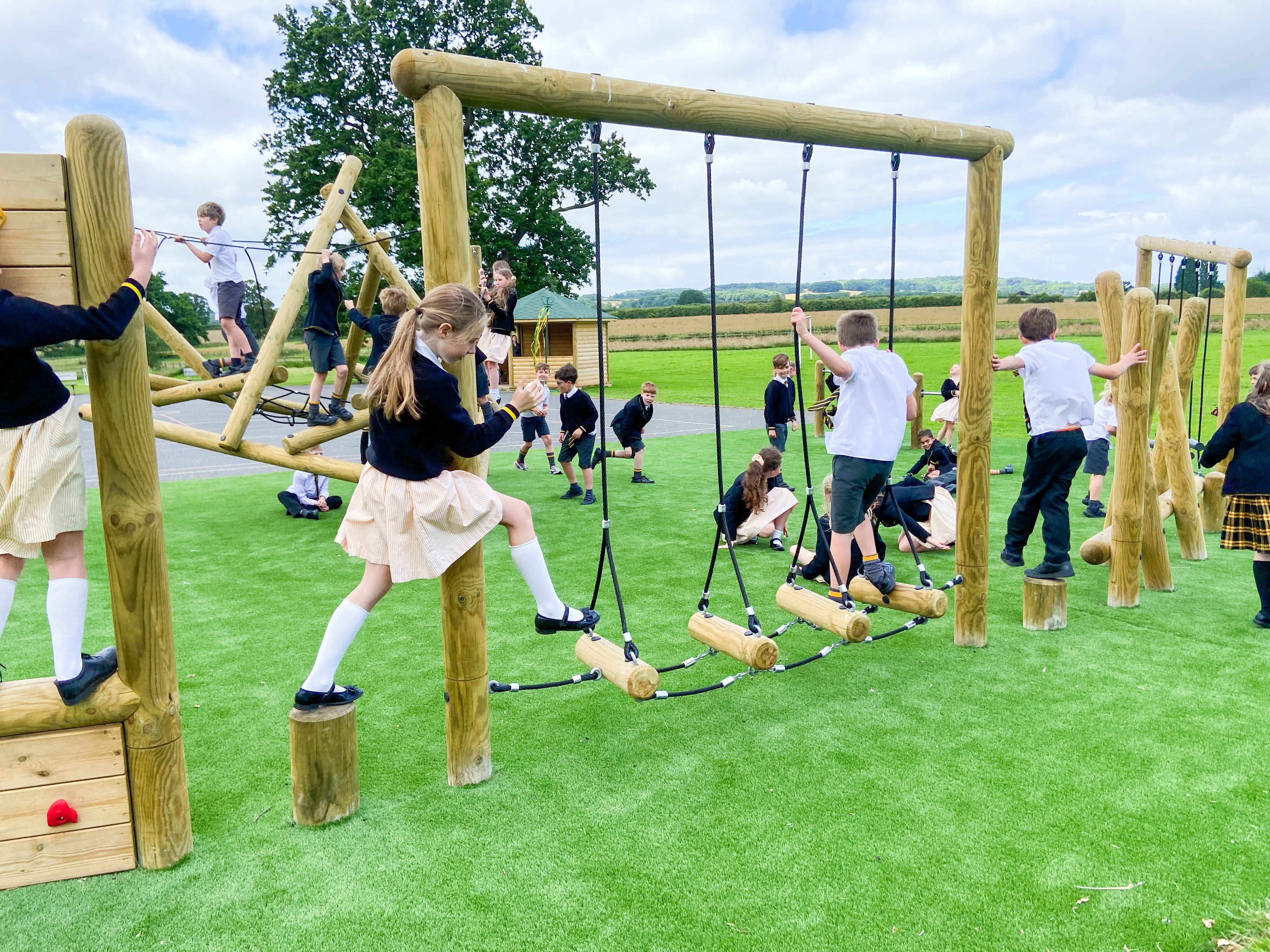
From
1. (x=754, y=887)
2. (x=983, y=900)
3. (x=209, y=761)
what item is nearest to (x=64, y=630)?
(x=209, y=761)

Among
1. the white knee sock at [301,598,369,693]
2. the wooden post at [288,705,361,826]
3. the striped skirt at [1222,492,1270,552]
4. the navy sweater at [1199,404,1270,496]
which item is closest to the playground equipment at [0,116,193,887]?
the wooden post at [288,705,361,826]

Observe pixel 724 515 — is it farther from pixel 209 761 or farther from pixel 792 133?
pixel 209 761

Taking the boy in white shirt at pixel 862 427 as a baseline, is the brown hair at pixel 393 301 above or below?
above

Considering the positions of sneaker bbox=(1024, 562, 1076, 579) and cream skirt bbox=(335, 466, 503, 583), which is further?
sneaker bbox=(1024, 562, 1076, 579)

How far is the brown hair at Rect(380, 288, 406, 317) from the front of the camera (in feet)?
24.7

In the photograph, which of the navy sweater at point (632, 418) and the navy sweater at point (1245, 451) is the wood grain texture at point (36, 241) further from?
the navy sweater at point (632, 418)

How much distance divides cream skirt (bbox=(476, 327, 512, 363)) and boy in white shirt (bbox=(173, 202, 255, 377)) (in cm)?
231

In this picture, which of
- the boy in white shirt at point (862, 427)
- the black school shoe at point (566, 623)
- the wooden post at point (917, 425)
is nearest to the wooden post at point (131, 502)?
the black school shoe at point (566, 623)

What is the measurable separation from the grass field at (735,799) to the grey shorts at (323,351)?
2.92 m

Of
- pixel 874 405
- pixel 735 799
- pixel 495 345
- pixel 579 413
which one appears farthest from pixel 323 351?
pixel 735 799

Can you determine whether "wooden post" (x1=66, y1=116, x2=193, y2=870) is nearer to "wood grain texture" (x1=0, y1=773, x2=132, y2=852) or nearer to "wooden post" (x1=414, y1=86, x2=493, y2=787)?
"wood grain texture" (x1=0, y1=773, x2=132, y2=852)

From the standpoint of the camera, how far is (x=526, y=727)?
410cm

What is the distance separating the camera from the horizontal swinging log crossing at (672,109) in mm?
3242

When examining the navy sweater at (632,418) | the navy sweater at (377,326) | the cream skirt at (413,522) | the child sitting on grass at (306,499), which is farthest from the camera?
the navy sweater at (632,418)
